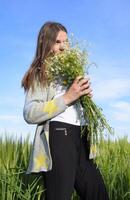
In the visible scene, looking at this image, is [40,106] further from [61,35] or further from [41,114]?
[61,35]

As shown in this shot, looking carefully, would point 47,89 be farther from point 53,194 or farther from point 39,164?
point 53,194

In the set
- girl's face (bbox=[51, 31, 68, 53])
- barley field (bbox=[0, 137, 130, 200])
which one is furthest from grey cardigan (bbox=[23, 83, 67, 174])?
barley field (bbox=[0, 137, 130, 200])

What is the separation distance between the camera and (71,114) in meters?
2.07

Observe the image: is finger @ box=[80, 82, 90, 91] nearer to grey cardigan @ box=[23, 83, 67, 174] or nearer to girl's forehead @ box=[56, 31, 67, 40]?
grey cardigan @ box=[23, 83, 67, 174]

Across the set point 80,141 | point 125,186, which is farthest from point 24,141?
point 80,141

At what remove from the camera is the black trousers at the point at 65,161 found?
204 cm

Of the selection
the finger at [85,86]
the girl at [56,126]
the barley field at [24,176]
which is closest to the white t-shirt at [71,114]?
the girl at [56,126]

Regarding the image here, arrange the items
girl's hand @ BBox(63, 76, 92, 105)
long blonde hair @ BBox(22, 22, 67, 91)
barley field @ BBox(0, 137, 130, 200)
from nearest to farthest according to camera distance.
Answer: girl's hand @ BBox(63, 76, 92, 105) → long blonde hair @ BBox(22, 22, 67, 91) → barley field @ BBox(0, 137, 130, 200)

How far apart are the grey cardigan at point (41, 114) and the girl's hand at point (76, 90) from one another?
0.03 meters

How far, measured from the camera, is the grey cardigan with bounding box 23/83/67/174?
2016 millimetres

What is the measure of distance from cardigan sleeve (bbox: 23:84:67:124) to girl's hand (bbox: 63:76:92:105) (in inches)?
1.1

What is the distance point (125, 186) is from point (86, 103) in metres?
1.33

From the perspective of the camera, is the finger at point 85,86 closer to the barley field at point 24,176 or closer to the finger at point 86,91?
the finger at point 86,91

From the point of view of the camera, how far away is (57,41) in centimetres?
216
